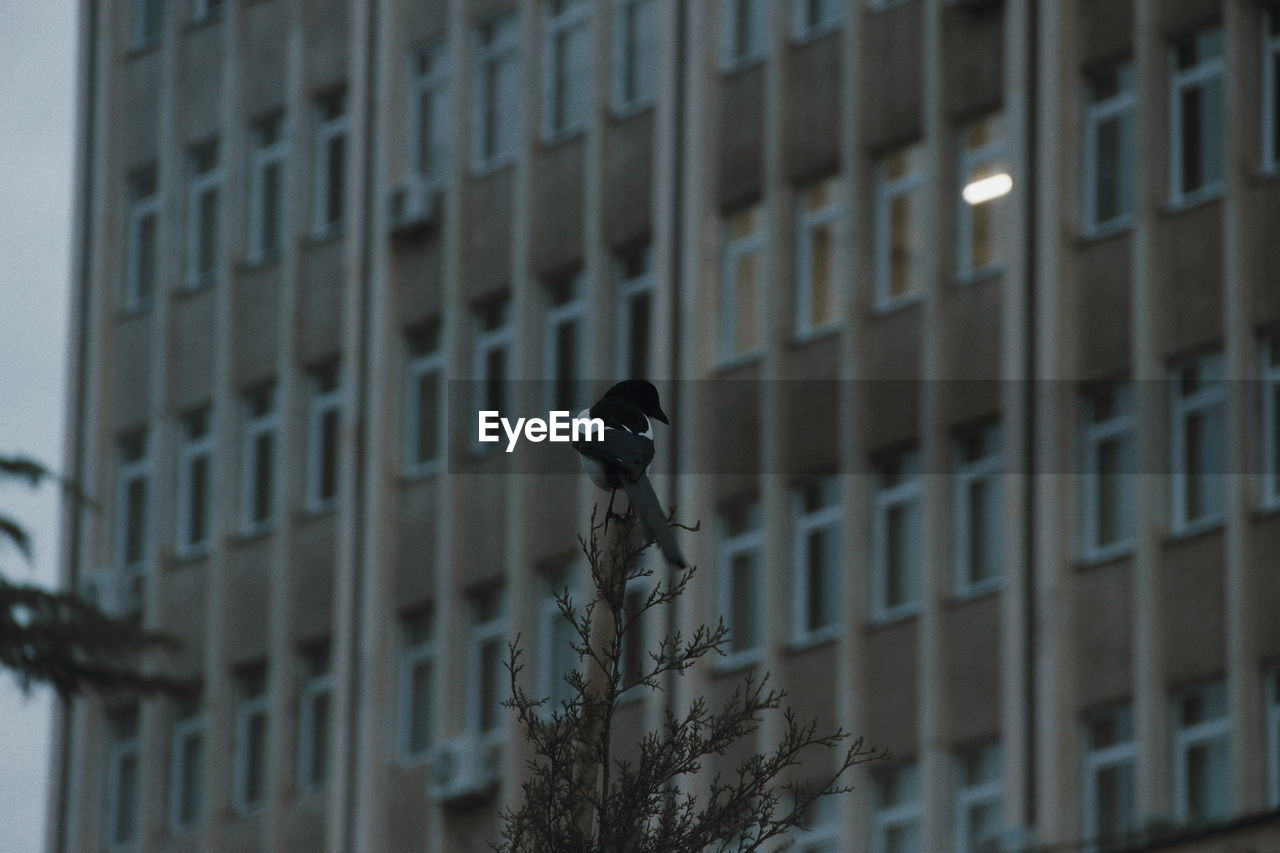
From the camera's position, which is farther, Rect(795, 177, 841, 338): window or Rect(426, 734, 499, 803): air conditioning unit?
Rect(426, 734, 499, 803): air conditioning unit

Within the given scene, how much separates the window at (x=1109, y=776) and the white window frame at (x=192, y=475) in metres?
14.7

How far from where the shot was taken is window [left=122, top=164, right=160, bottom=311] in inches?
1731

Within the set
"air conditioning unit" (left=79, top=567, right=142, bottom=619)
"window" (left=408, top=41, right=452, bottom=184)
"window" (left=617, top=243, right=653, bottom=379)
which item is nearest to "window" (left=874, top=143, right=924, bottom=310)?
"window" (left=617, top=243, right=653, bottom=379)

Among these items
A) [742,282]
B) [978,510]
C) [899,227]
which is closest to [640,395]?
[978,510]

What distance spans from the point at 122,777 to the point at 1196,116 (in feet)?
59.1

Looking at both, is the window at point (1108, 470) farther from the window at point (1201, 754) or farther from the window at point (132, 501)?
the window at point (132, 501)

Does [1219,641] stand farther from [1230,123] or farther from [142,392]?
[142,392]

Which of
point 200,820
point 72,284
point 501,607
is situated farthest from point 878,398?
point 72,284

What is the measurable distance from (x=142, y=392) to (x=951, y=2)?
14.3 meters

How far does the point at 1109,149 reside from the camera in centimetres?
3119

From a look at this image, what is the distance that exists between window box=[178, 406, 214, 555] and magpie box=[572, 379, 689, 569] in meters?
28.7

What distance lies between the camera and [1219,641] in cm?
2873

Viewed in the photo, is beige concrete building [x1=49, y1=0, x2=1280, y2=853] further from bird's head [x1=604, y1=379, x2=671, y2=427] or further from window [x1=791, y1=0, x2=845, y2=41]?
bird's head [x1=604, y1=379, x2=671, y2=427]

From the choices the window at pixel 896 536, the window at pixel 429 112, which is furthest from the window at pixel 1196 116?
the window at pixel 429 112
